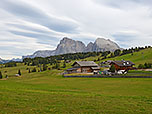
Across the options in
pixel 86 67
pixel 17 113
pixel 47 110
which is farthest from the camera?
pixel 86 67

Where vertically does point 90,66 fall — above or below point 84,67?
above

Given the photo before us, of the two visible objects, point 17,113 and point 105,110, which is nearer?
point 17,113

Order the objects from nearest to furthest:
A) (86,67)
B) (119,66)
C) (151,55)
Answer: (119,66), (86,67), (151,55)

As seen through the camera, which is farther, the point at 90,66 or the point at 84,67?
the point at 90,66

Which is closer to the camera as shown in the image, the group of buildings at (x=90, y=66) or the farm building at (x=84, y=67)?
the group of buildings at (x=90, y=66)

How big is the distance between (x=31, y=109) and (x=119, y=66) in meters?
78.5

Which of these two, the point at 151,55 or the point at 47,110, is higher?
the point at 151,55

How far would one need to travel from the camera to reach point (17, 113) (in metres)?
11.5

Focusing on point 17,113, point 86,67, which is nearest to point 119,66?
point 86,67

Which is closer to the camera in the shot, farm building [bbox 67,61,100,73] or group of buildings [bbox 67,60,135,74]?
group of buildings [bbox 67,60,135,74]

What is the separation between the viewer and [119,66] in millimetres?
85500

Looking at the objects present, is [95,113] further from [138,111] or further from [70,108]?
[138,111]

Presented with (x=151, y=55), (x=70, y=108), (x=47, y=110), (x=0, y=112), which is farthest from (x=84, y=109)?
(x=151, y=55)

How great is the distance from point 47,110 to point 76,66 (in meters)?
80.7
